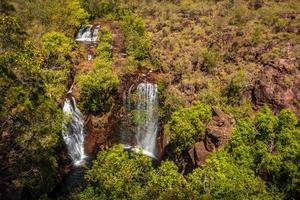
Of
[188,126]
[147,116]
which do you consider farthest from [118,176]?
[147,116]

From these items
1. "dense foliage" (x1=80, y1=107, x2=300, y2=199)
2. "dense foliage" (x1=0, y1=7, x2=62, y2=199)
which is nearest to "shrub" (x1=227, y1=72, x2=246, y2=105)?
"dense foliage" (x1=80, y1=107, x2=300, y2=199)

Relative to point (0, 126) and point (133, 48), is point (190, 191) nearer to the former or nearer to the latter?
point (0, 126)

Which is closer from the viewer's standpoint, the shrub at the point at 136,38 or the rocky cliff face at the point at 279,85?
the rocky cliff face at the point at 279,85

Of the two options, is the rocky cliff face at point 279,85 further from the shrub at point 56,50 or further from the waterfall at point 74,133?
the shrub at point 56,50

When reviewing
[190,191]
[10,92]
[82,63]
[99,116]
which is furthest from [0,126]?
[82,63]

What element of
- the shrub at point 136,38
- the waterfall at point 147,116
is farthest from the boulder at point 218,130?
the shrub at point 136,38

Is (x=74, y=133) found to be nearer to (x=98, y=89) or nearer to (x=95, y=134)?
(x=95, y=134)
